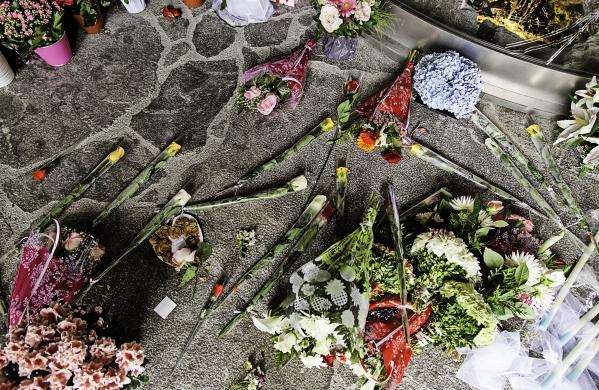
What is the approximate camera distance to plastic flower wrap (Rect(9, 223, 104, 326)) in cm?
289

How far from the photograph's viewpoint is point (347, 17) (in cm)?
363

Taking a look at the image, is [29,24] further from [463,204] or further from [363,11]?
[463,204]

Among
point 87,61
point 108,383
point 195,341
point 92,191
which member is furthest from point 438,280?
point 87,61

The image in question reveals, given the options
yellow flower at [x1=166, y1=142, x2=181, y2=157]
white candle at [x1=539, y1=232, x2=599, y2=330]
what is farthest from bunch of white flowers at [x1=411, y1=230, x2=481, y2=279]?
yellow flower at [x1=166, y1=142, x2=181, y2=157]

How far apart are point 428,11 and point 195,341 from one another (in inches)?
130

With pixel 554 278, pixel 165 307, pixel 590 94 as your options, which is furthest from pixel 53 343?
pixel 590 94

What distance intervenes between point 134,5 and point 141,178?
65.3 inches

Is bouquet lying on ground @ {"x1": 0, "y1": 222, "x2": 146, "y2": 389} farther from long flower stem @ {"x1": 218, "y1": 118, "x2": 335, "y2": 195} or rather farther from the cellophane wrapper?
the cellophane wrapper

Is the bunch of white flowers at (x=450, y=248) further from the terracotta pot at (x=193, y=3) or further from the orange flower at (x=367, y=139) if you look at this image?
the terracotta pot at (x=193, y=3)

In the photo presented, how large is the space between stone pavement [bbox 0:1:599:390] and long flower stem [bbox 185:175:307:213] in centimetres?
6

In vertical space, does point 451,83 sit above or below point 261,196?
above

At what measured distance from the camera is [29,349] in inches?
96.3

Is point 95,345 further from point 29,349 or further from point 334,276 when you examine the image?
point 334,276

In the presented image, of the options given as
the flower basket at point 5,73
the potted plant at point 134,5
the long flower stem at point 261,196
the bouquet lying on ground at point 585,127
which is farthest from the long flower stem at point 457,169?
the flower basket at point 5,73
